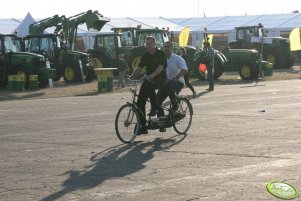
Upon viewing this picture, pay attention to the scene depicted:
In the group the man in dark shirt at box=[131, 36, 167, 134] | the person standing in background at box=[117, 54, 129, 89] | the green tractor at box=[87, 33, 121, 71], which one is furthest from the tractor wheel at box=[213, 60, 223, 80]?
the man in dark shirt at box=[131, 36, 167, 134]

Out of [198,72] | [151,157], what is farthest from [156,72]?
[198,72]

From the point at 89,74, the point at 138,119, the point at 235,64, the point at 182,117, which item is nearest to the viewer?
the point at 138,119

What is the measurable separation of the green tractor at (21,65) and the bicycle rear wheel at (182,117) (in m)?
18.0

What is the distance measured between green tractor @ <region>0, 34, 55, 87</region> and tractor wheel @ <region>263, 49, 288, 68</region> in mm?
18826

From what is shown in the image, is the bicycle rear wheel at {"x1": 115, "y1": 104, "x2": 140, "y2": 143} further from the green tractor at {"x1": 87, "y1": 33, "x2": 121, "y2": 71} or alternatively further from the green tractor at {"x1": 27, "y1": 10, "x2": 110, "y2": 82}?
the green tractor at {"x1": 87, "y1": 33, "x2": 121, "y2": 71}

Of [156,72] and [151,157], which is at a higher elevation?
[156,72]

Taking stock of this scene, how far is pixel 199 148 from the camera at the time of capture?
39.5 feet

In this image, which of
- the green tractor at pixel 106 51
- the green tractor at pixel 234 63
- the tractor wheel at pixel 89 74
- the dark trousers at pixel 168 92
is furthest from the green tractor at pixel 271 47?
the dark trousers at pixel 168 92

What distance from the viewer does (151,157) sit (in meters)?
11.2

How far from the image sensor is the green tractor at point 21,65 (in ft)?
105

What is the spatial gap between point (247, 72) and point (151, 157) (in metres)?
25.4

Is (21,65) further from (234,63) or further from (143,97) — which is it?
(143,97)

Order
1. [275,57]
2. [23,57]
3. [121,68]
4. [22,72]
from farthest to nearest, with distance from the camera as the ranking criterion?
1. [275,57]
2. [121,68]
3. [23,57]
4. [22,72]

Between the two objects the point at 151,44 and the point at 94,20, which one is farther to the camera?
the point at 94,20
